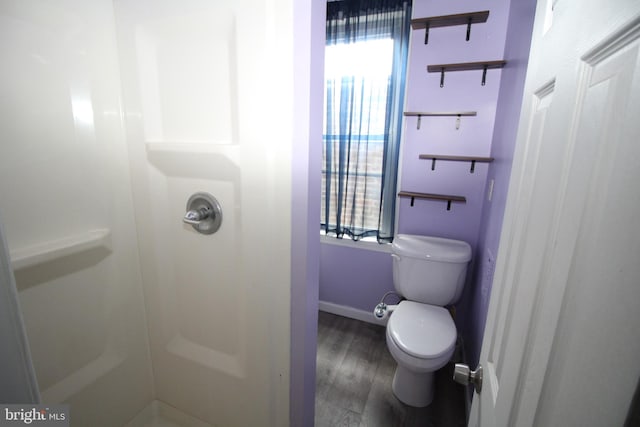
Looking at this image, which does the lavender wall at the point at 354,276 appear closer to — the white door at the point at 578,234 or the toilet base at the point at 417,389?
the toilet base at the point at 417,389

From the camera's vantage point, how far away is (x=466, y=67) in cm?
166

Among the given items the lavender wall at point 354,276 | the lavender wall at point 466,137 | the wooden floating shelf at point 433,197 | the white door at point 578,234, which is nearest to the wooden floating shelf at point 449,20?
the lavender wall at point 466,137

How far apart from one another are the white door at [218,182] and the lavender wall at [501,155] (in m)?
1.07

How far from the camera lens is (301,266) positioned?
0.84m

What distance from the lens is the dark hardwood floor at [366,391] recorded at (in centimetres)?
144

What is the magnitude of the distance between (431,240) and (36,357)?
6.36 ft

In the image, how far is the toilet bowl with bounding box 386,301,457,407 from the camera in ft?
4.32

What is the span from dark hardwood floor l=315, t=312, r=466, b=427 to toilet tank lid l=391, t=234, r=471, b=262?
2.59 feet

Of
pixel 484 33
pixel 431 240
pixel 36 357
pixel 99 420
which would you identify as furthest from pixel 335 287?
pixel 484 33

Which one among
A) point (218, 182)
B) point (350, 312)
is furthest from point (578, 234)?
point (350, 312)

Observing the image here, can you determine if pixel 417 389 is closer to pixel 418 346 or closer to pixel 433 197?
pixel 418 346

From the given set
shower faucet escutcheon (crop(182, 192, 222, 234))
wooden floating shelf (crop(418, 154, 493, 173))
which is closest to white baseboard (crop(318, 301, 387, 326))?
wooden floating shelf (crop(418, 154, 493, 173))

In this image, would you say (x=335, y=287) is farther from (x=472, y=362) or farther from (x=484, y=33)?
(x=484, y=33)

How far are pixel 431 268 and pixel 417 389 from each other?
2.28 feet
